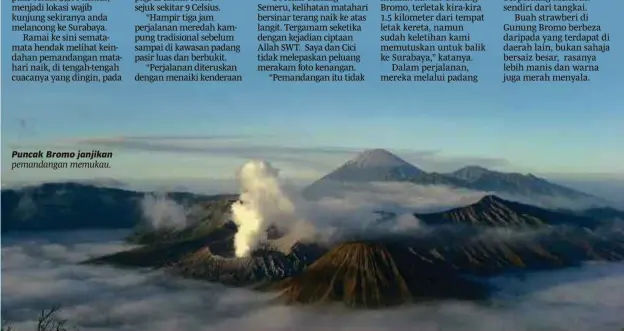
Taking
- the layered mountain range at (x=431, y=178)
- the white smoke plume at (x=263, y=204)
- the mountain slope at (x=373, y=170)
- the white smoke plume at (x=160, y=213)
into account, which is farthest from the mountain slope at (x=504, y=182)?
the white smoke plume at (x=160, y=213)

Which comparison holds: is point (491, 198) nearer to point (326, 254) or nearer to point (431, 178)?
point (431, 178)

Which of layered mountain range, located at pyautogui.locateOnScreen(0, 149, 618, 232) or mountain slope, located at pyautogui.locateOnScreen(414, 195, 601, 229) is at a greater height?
layered mountain range, located at pyautogui.locateOnScreen(0, 149, 618, 232)

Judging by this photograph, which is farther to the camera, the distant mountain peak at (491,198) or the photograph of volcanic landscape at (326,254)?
the distant mountain peak at (491,198)

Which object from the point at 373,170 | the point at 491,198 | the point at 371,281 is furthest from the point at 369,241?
the point at 491,198

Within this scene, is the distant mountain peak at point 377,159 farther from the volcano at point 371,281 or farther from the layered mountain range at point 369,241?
the volcano at point 371,281

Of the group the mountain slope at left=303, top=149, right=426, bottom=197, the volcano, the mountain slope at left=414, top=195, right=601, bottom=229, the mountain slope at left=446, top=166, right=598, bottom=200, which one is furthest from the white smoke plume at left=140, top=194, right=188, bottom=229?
the mountain slope at left=446, top=166, right=598, bottom=200

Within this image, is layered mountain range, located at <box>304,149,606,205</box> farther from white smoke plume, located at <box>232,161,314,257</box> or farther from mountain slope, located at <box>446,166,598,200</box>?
white smoke plume, located at <box>232,161,314,257</box>
